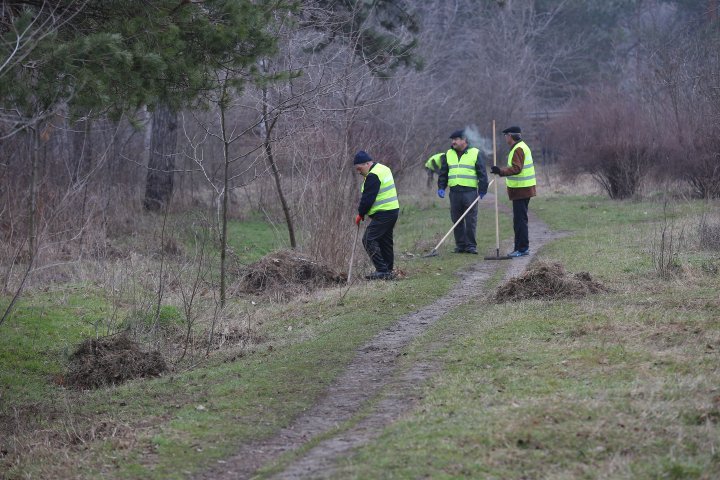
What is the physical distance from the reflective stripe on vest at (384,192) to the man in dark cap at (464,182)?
3068 mm

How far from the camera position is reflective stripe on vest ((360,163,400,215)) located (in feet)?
48.0

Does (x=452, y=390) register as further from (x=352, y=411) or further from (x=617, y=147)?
(x=617, y=147)

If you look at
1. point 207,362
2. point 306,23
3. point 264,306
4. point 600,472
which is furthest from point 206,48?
point 306,23

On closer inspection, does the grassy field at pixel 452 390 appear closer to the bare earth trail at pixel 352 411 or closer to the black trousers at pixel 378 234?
the bare earth trail at pixel 352 411

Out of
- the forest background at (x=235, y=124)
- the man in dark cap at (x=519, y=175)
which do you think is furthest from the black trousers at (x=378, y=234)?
the man in dark cap at (x=519, y=175)

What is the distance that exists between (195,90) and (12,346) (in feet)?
13.9

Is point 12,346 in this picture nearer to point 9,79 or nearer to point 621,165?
point 9,79

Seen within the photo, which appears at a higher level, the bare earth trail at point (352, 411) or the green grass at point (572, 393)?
the green grass at point (572, 393)

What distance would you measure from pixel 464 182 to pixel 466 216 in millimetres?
628

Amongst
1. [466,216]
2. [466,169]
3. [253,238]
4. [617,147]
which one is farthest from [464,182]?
[617,147]

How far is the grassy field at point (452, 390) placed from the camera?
20.2 feet

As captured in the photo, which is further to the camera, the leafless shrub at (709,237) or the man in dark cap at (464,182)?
the man in dark cap at (464,182)

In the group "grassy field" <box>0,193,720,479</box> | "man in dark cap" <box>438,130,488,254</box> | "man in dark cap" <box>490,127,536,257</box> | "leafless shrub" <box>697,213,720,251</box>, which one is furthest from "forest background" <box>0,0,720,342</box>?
"leafless shrub" <box>697,213,720,251</box>

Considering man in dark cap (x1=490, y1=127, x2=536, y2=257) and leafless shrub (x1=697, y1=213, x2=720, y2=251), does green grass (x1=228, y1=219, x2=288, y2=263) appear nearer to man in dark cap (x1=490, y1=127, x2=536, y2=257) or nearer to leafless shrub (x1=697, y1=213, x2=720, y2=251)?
man in dark cap (x1=490, y1=127, x2=536, y2=257)
